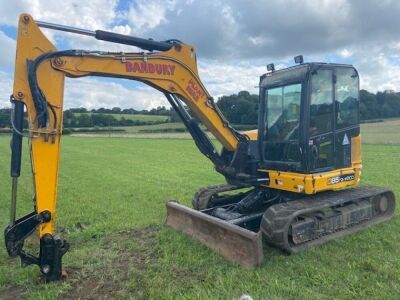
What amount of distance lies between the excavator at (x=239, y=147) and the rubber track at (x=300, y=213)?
2cm

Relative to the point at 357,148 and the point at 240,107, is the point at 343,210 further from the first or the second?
the point at 240,107

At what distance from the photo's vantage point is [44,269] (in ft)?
Result: 16.8

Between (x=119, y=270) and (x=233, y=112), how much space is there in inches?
215

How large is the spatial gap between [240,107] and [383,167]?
29.5 ft

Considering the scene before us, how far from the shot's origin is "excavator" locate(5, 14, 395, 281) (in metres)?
5.04

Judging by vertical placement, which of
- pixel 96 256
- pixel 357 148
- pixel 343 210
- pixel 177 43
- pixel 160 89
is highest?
pixel 177 43

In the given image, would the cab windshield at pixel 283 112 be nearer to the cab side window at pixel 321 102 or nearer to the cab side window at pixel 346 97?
the cab side window at pixel 321 102

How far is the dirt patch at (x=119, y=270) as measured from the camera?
497 centimetres

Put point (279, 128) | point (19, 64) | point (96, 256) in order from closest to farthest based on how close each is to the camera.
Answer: point (19, 64)
point (96, 256)
point (279, 128)

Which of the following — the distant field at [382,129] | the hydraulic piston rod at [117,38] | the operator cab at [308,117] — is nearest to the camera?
the hydraulic piston rod at [117,38]

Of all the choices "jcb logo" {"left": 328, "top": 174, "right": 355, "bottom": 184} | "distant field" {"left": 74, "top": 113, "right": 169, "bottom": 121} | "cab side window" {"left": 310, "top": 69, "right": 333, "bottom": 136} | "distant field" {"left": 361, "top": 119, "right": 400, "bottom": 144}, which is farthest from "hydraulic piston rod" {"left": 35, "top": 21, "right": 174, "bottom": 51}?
"distant field" {"left": 74, "top": 113, "right": 169, "bottom": 121}

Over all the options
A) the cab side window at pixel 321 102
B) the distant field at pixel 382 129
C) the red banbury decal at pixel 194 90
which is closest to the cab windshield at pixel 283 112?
the cab side window at pixel 321 102

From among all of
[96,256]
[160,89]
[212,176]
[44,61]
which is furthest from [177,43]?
A: [212,176]

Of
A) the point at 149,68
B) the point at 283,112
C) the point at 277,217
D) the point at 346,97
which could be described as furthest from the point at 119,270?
the point at 346,97
